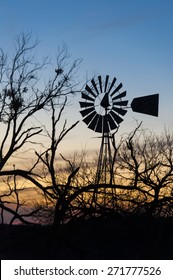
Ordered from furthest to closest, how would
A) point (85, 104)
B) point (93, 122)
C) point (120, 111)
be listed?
point (85, 104)
point (93, 122)
point (120, 111)

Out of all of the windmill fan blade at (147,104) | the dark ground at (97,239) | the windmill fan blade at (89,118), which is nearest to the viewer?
the dark ground at (97,239)

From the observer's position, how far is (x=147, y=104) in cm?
1778

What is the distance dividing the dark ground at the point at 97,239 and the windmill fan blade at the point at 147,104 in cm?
606

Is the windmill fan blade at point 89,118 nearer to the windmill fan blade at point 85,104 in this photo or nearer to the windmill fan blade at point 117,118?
the windmill fan blade at point 85,104

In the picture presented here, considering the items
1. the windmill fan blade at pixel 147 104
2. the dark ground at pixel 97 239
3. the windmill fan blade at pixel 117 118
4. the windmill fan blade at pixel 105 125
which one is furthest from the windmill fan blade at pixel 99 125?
the dark ground at pixel 97 239

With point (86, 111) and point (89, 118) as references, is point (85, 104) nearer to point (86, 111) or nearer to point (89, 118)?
point (86, 111)

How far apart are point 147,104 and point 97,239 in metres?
6.96

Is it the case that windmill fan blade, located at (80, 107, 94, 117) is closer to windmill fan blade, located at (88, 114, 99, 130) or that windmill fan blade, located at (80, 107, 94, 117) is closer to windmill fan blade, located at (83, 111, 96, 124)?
windmill fan blade, located at (83, 111, 96, 124)

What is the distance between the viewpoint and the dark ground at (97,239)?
753cm

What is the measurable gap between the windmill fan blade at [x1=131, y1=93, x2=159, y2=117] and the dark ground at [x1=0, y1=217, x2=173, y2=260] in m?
6.06

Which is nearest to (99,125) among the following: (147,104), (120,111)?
(120,111)

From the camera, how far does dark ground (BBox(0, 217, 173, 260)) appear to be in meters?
7.53
